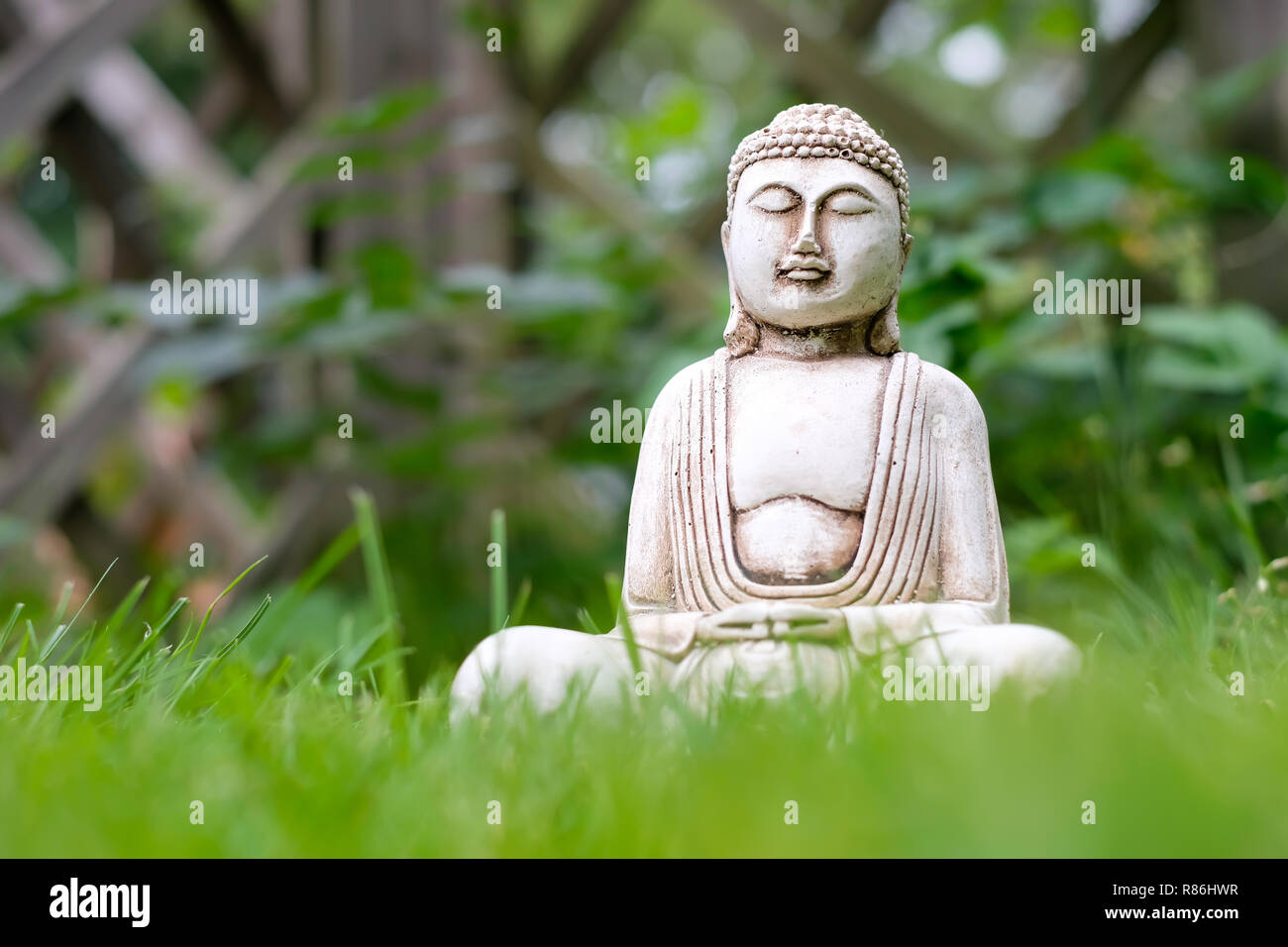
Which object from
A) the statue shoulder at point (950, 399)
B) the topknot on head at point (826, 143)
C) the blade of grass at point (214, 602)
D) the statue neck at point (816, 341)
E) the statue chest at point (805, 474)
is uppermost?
the topknot on head at point (826, 143)

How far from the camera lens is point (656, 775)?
159cm

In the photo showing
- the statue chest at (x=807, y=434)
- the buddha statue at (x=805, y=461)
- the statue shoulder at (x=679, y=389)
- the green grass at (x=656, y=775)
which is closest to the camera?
the green grass at (x=656, y=775)

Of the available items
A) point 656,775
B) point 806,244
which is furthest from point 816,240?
point 656,775

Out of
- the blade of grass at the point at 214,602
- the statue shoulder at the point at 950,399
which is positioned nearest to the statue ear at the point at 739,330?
the statue shoulder at the point at 950,399

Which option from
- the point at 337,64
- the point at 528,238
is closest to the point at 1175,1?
the point at 528,238

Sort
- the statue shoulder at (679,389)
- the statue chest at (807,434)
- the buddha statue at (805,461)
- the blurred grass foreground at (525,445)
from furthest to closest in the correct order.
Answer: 1. the statue shoulder at (679,389)
2. the statue chest at (807,434)
3. the buddha statue at (805,461)
4. the blurred grass foreground at (525,445)

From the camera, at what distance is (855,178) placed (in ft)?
7.70

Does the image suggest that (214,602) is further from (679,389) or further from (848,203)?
(848,203)

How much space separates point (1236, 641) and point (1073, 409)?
4.83 feet

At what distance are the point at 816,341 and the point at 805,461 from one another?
0.95 feet

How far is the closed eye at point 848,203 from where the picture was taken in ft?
7.65

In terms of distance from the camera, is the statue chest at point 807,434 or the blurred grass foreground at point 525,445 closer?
the blurred grass foreground at point 525,445

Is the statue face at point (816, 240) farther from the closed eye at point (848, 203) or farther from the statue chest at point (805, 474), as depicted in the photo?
the statue chest at point (805, 474)

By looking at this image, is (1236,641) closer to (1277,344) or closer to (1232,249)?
(1277,344)
